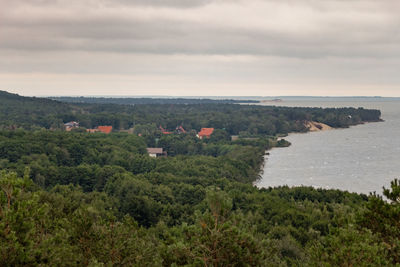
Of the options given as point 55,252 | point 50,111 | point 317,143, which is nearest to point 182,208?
point 55,252

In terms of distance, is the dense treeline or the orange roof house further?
the dense treeline

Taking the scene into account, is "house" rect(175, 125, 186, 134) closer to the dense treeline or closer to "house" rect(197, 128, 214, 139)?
the dense treeline

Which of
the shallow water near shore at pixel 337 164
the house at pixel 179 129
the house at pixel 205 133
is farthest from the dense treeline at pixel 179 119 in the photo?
the shallow water near shore at pixel 337 164

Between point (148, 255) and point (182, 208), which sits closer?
point (148, 255)

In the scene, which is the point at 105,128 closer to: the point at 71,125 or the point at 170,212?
the point at 71,125

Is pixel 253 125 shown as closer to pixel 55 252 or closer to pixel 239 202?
pixel 239 202

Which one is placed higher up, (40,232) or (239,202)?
(40,232)

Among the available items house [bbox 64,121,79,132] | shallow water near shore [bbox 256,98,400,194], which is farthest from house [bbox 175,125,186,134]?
shallow water near shore [bbox 256,98,400,194]

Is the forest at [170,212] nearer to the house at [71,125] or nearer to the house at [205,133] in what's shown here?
the house at [205,133]

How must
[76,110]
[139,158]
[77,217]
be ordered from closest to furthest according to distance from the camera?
[77,217], [139,158], [76,110]

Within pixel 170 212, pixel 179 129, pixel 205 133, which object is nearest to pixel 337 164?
pixel 170 212
